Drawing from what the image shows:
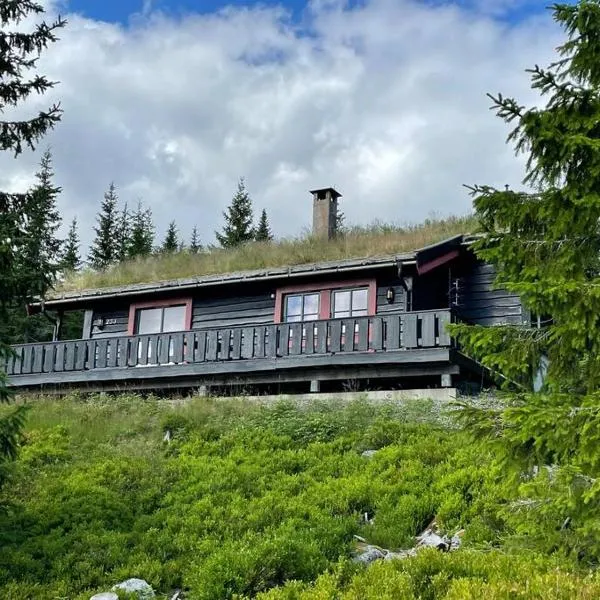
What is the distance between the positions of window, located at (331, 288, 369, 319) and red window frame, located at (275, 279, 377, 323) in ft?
0.38

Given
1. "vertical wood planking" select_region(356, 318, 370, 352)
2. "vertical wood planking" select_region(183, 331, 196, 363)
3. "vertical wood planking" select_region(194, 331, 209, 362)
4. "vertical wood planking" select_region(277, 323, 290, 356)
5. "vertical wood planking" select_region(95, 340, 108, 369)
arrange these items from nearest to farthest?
"vertical wood planking" select_region(356, 318, 370, 352) → "vertical wood planking" select_region(277, 323, 290, 356) → "vertical wood planking" select_region(194, 331, 209, 362) → "vertical wood planking" select_region(183, 331, 196, 363) → "vertical wood planking" select_region(95, 340, 108, 369)

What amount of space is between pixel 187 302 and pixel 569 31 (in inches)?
705

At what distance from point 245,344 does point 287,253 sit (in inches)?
178

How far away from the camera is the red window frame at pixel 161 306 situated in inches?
931

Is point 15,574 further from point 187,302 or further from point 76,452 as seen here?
point 187,302

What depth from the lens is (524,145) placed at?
7.03 meters

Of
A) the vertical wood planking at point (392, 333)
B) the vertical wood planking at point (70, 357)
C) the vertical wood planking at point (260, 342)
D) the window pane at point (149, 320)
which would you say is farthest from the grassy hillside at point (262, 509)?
the window pane at point (149, 320)

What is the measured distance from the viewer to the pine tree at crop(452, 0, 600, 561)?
6312 millimetres

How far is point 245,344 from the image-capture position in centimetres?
1947

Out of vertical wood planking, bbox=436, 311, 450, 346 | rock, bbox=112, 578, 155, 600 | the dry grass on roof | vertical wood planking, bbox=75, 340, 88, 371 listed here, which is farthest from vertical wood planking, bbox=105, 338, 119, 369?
rock, bbox=112, 578, 155, 600

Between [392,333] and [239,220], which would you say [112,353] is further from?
[239,220]

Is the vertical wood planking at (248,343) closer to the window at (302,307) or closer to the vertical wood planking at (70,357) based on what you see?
the window at (302,307)

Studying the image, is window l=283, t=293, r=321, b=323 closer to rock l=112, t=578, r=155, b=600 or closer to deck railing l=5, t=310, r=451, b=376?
deck railing l=5, t=310, r=451, b=376

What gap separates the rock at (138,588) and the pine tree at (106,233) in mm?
41355
